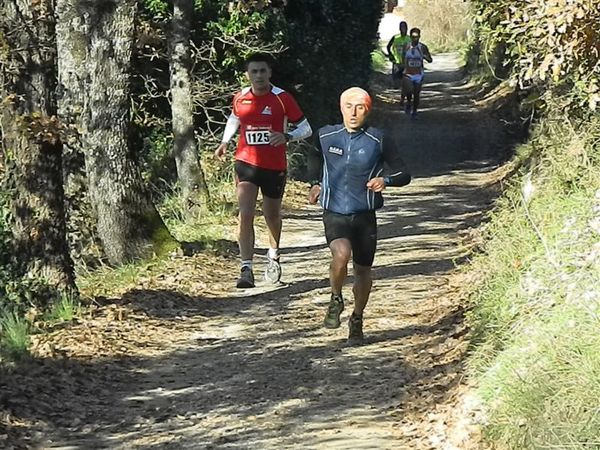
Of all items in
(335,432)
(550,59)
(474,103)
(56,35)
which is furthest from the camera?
(474,103)

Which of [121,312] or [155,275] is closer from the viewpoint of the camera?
[121,312]

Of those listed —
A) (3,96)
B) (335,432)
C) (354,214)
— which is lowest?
(335,432)

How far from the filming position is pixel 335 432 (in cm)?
638

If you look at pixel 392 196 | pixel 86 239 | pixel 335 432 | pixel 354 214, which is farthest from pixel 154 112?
pixel 335 432

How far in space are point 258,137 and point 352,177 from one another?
2.21 meters

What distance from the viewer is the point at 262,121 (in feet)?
32.3

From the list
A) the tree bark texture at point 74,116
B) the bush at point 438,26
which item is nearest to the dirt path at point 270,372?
the tree bark texture at point 74,116

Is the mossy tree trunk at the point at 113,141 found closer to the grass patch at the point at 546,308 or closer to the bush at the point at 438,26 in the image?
the grass patch at the point at 546,308

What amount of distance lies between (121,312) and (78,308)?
0.35 metres

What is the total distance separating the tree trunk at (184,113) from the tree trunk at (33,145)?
5.00m

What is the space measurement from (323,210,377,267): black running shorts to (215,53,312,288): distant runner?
1.99m

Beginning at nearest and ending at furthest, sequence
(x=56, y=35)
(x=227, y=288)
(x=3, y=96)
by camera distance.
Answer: (x=3, y=96) → (x=227, y=288) → (x=56, y=35)

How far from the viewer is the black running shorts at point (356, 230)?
7887mm

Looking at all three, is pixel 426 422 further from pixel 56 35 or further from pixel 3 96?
pixel 56 35
